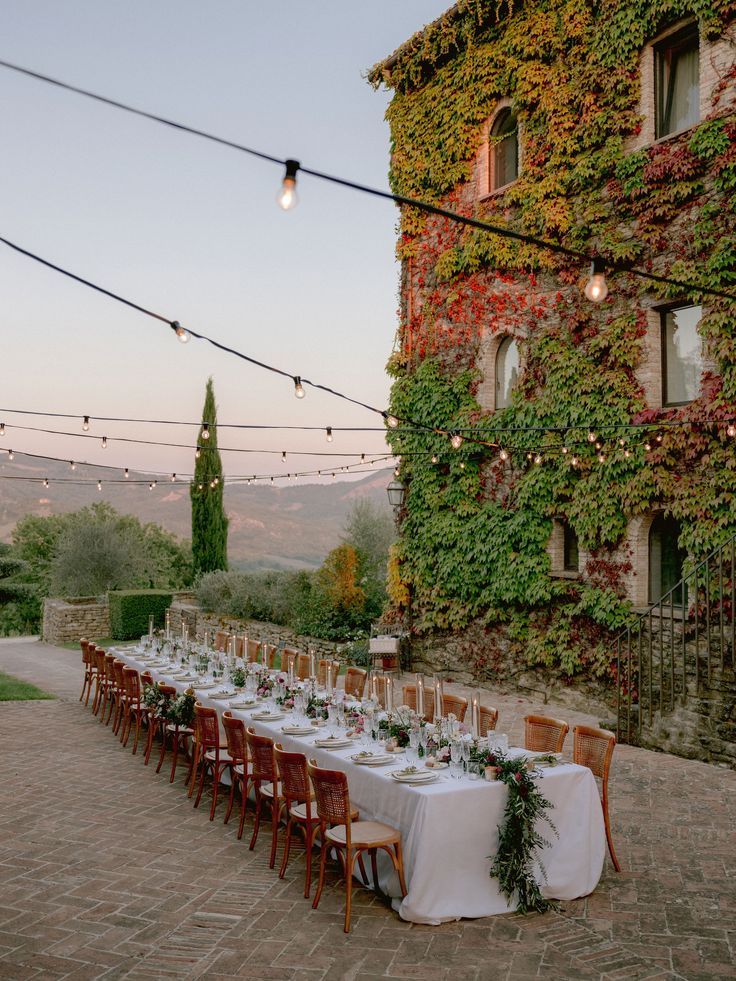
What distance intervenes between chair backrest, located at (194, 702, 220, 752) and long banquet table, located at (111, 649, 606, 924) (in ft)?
7.27

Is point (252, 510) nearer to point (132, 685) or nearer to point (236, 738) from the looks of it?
point (132, 685)

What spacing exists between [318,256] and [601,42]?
7702 mm

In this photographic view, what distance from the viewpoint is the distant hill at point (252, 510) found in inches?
1965

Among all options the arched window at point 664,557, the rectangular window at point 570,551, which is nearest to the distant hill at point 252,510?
the rectangular window at point 570,551

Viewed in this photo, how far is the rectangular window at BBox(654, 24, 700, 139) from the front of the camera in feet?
36.8

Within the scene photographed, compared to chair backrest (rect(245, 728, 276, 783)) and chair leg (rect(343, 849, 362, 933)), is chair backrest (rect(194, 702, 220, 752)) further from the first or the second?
chair leg (rect(343, 849, 362, 933))

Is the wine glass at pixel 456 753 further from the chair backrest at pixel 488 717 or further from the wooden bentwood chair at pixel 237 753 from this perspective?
the wooden bentwood chair at pixel 237 753

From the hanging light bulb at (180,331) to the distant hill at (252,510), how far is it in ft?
137

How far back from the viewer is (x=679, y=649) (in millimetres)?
10664

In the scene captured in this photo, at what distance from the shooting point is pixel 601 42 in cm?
1194

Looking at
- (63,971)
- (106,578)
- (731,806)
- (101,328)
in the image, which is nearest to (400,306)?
(101,328)

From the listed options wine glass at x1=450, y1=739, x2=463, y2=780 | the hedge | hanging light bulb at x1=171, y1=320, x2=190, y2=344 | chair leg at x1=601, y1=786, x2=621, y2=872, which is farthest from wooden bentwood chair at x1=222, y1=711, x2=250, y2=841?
the hedge

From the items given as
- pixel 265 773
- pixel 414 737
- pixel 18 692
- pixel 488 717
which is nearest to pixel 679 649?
pixel 488 717

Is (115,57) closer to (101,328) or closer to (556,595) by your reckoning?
(556,595)
